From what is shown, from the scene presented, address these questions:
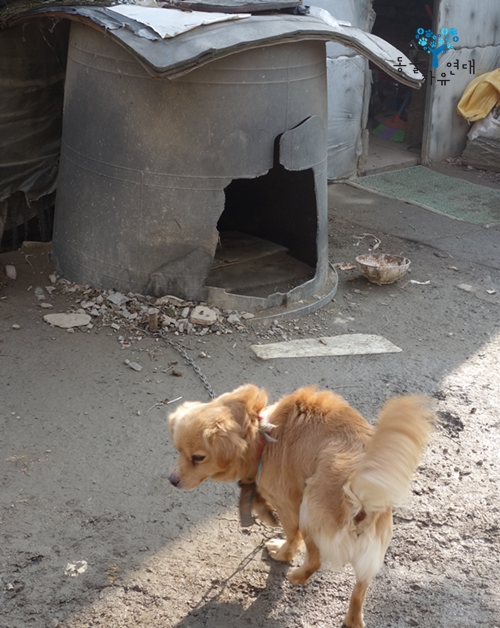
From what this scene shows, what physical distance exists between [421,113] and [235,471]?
30.2 feet

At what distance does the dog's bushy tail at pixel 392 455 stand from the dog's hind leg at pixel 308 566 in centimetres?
48

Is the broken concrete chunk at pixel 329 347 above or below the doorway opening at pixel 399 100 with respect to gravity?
below

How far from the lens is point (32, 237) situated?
655 centimetres

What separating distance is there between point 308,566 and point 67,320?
2.92 m

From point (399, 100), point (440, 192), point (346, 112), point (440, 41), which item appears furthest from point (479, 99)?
point (346, 112)

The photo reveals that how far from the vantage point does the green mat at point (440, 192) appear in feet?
27.3

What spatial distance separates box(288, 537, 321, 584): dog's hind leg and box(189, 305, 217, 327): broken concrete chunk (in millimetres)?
2424

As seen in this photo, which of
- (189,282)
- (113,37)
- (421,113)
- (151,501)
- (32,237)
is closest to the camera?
(151,501)

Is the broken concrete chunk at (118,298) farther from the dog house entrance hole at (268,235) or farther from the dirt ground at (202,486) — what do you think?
the dog house entrance hole at (268,235)

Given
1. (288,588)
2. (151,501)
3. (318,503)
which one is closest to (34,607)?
(151,501)

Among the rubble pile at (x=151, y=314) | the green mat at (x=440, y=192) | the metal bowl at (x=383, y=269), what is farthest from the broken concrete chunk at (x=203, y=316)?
the green mat at (x=440, y=192)

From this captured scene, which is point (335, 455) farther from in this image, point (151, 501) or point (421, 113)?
point (421, 113)

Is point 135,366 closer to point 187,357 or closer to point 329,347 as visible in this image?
point 187,357

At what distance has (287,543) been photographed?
3.05 m
